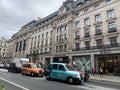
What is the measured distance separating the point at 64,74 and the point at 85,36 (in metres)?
20.6

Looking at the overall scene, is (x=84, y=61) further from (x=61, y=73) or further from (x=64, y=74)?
(x=64, y=74)

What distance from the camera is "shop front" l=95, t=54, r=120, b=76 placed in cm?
2578

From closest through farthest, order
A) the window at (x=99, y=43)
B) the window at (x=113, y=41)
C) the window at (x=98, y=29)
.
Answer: the window at (x=113, y=41) < the window at (x=99, y=43) < the window at (x=98, y=29)

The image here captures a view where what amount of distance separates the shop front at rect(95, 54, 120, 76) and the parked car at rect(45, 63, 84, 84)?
1466 cm

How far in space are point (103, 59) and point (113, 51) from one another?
10.4ft

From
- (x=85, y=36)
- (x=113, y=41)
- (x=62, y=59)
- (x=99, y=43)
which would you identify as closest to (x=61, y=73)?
(x=113, y=41)

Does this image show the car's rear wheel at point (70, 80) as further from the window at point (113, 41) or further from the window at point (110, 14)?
the window at point (110, 14)

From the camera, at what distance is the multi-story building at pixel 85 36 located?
27297 millimetres

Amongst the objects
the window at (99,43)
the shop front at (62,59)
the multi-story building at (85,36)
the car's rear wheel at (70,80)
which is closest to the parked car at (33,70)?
the car's rear wheel at (70,80)

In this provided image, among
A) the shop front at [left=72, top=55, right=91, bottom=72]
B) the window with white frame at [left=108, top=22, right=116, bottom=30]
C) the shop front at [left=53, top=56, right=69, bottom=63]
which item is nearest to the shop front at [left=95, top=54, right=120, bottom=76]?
the shop front at [left=72, top=55, right=91, bottom=72]

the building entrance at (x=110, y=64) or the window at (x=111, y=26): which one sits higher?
the window at (x=111, y=26)

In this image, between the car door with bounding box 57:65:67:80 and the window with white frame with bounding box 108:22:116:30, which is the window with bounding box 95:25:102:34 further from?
the car door with bounding box 57:65:67:80

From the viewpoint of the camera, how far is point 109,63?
89.5 ft

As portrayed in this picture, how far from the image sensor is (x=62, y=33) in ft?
131
